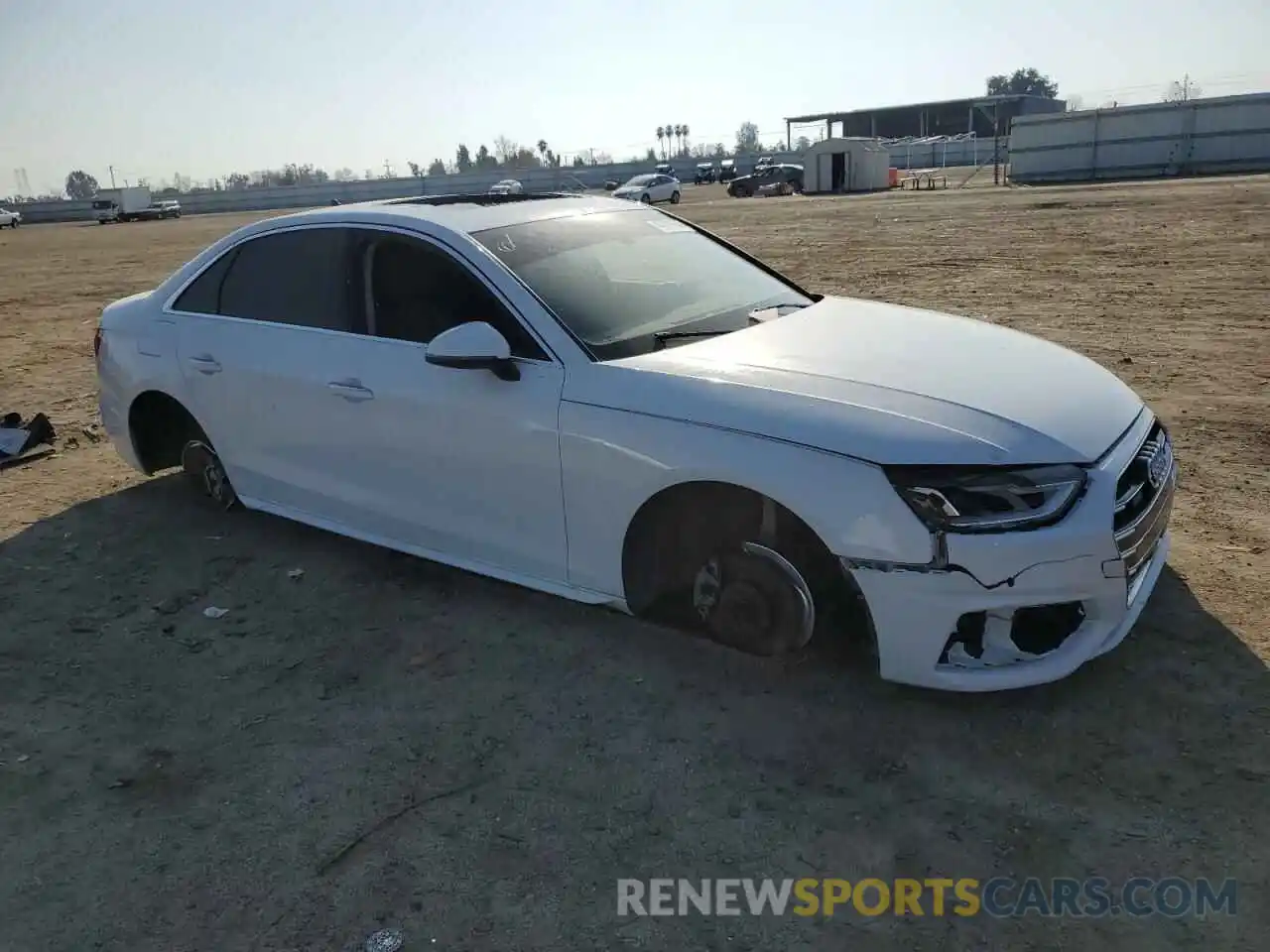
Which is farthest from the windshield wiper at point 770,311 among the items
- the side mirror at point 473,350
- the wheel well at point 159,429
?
the wheel well at point 159,429

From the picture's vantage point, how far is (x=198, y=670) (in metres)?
3.68

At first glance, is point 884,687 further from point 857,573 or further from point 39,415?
point 39,415

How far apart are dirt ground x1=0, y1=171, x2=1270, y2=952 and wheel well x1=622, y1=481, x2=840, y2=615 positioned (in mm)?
343

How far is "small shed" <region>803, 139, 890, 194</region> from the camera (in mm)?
46031

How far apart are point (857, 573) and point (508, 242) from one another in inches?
77.1

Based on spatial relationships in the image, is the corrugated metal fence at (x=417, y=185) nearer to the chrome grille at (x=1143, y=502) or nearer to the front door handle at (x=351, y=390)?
the front door handle at (x=351, y=390)

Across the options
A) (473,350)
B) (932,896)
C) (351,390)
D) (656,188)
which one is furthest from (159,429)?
(656,188)

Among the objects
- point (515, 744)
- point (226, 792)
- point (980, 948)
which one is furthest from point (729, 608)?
point (226, 792)

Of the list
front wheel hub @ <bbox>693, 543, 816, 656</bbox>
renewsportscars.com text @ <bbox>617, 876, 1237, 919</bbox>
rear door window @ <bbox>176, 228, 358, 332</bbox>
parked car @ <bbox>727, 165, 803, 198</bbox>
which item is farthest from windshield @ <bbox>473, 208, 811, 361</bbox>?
parked car @ <bbox>727, 165, 803, 198</bbox>

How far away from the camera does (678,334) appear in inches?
143

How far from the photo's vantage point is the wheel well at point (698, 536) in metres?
3.10

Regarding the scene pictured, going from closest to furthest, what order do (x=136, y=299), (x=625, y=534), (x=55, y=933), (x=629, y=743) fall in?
1. (x=55, y=933)
2. (x=629, y=743)
3. (x=625, y=534)
4. (x=136, y=299)

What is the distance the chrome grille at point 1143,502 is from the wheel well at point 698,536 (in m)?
0.85

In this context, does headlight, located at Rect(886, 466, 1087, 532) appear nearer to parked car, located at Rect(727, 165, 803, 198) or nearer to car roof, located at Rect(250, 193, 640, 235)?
car roof, located at Rect(250, 193, 640, 235)
